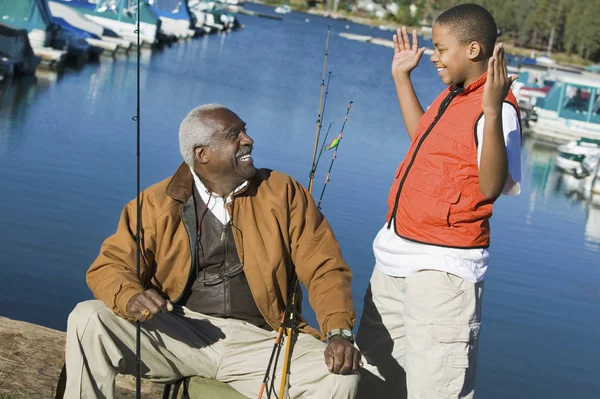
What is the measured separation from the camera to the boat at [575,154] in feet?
75.7

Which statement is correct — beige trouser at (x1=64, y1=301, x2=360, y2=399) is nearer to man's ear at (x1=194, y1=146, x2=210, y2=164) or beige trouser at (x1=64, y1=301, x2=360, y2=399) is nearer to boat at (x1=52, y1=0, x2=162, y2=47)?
man's ear at (x1=194, y1=146, x2=210, y2=164)

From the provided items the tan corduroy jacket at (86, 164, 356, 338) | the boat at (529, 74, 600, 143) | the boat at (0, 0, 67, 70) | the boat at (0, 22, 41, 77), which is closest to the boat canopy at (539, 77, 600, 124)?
the boat at (529, 74, 600, 143)

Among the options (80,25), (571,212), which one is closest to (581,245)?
(571,212)

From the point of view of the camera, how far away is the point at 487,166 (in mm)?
3260

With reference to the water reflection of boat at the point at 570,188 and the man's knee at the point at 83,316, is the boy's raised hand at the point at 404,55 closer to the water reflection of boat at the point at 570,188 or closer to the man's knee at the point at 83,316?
the man's knee at the point at 83,316

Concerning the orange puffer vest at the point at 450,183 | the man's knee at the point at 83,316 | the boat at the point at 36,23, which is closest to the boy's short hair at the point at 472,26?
the orange puffer vest at the point at 450,183

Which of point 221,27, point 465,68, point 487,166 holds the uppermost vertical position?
point 465,68

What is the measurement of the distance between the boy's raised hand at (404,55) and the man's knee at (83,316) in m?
1.49

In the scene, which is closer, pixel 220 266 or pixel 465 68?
pixel 465 68

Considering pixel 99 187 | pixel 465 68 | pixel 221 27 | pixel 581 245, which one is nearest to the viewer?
pixel 465 68

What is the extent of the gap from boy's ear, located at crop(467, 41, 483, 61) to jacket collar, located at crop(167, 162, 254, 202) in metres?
0.99

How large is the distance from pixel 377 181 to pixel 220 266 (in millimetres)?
12843

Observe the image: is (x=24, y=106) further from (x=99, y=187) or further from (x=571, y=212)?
(x=571, y=212)

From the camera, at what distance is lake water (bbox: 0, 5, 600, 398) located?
366 inches
